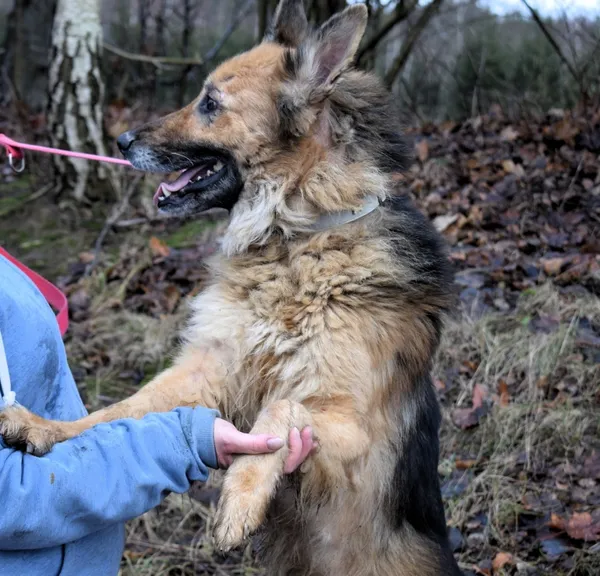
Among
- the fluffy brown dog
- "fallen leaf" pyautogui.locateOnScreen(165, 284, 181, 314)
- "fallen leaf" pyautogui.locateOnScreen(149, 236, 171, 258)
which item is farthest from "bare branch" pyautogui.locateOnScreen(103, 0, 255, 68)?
the fluffy brown dog

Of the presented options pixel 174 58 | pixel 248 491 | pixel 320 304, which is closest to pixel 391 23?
pixel 174 58

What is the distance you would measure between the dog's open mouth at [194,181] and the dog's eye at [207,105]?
224 mm

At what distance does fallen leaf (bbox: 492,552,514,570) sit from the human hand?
63.9 inches

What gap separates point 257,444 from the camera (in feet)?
6.88

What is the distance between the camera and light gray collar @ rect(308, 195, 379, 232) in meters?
2.84

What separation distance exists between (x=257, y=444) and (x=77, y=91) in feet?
19.5

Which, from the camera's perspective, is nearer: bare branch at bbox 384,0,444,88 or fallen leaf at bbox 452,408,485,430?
fallen leaf at bbox 452,408,485,430

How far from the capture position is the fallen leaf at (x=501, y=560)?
3.33 metres

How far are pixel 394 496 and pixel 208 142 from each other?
169 cm

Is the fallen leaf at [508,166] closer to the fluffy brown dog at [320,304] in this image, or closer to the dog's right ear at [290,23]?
the dog's right ear at [290,23]

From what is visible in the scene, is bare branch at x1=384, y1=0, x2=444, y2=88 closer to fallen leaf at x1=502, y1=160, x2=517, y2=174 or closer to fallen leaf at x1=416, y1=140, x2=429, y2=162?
fallen leaf at x1=416, y1=140, x2=429, y2=162

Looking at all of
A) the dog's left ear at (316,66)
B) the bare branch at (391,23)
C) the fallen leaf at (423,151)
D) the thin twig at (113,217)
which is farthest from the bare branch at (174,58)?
the dog's left ear at (316,66)

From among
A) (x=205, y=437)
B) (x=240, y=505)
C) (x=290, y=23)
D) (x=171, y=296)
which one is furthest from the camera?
(x=171, y=296)

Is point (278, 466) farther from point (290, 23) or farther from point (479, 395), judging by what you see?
point (479, 395)
